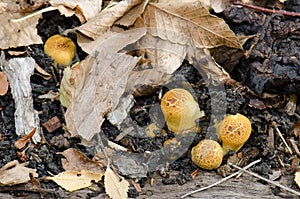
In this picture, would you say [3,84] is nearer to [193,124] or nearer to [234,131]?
[193,124]

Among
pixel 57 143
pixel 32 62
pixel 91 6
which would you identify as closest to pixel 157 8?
pixel 91 6

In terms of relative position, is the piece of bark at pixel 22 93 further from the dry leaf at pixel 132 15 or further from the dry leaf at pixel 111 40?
the dry leaf at pixel 132 15

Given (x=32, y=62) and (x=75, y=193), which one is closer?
(x=75, y=193)


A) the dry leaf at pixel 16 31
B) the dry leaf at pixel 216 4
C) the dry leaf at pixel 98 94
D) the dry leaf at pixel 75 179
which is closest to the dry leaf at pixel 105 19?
the dry leaf at pixel 98 94

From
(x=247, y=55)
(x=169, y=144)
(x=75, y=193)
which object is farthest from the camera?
(x=247, y=55)

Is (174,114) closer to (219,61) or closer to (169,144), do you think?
(169,144)

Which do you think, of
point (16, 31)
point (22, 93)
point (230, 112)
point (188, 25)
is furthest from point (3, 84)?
point (230, 112)

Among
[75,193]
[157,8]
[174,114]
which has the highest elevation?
[157,8]
